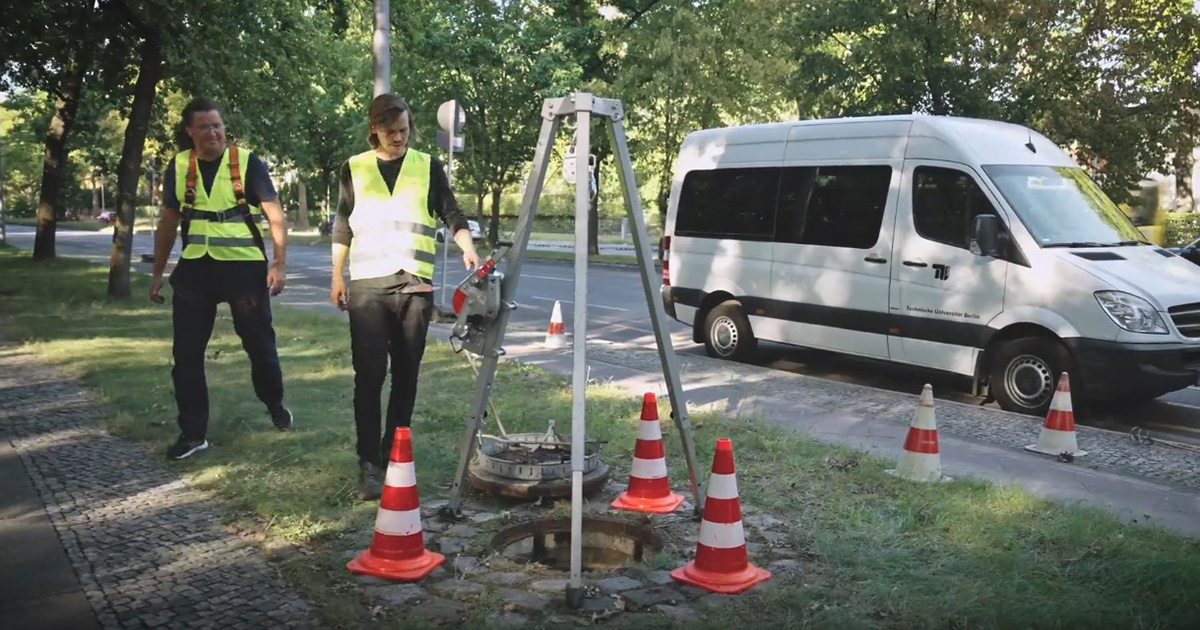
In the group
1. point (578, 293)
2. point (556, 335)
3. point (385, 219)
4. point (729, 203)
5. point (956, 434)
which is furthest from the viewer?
point (556, 335)

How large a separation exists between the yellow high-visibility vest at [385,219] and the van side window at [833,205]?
5.66m

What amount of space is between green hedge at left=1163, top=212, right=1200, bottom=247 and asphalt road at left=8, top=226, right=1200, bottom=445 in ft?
60.5

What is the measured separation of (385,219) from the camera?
477 centimetres

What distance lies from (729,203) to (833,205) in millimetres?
1402

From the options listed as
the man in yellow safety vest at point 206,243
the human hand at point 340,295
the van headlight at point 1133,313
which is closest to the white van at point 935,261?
the van headlight at point 1133,313

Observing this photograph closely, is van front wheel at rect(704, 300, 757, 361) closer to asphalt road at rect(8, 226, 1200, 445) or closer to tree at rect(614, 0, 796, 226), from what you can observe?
asphalt road at rect(8, 226, 1200, 445)

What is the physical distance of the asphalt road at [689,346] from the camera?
811 cm

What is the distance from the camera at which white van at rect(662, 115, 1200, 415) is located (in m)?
7.56

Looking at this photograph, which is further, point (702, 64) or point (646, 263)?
point (702, 64)

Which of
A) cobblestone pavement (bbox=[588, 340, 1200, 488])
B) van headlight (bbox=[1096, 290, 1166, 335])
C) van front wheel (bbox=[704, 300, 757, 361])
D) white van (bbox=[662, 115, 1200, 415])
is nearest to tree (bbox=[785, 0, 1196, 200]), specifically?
white van (bbox=[662, 115, 1200, 415])

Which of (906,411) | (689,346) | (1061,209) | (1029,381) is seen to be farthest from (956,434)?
(689,346)

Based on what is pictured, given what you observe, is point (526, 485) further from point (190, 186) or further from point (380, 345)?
point (190, 186)

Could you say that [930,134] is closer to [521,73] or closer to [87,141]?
[521,73]

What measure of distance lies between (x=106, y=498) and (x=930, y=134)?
7.29 metres
